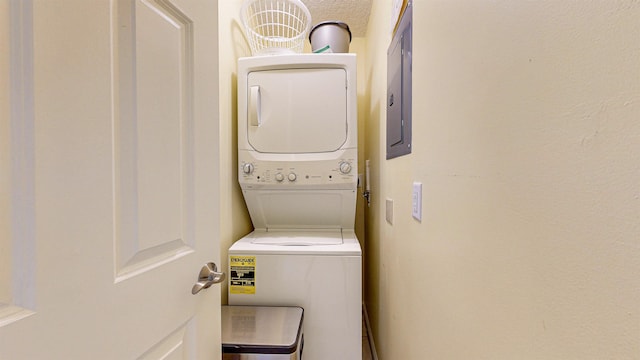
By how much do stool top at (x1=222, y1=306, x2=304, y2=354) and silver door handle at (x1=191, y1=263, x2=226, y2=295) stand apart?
1.61ft

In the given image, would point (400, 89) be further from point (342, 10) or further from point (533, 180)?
point (342, 10)

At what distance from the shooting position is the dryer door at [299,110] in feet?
5.39

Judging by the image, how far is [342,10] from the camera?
203 centimetres

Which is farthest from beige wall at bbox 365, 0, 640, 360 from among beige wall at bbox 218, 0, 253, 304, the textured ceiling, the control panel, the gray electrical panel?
the textured ceiling

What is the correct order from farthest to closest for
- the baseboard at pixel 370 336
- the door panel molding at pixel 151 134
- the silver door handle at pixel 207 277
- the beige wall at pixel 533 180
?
the baseboard at pixel 370 336 < the silver door handle at pixel 207 277 < the door panel molding at pixel 151 134 < the beige wall at pixel 533 180

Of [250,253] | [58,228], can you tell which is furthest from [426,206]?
[250,253]

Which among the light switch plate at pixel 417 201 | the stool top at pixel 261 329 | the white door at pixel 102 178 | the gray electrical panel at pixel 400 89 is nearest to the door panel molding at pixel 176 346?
the white door at pixel 102 178

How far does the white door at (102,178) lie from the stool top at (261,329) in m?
0.37

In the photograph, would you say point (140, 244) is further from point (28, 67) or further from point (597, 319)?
point (597, 319)

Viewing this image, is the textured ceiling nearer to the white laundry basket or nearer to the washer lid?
the white laundry basket

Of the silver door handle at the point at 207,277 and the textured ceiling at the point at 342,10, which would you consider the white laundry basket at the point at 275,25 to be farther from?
the silver door handle at the point at 207,277

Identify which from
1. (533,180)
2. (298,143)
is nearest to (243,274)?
(298,143)

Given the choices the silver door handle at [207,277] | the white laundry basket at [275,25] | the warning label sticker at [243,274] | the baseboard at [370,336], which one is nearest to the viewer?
the silver door handle at [207,277]

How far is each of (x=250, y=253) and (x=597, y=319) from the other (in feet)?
4.37
